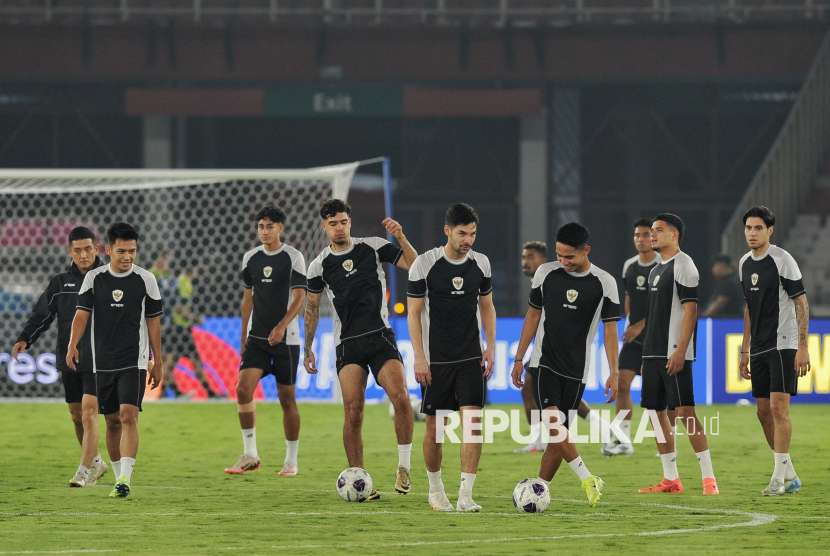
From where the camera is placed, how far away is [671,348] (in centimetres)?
859

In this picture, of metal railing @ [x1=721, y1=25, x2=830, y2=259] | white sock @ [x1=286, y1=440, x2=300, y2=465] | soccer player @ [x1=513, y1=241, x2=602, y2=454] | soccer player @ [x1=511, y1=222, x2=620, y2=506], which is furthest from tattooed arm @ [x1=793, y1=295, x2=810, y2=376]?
metal railing @ [x1=721, y1=25, x2=830, y2=259]

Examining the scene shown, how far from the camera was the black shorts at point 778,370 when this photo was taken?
851 centimetres

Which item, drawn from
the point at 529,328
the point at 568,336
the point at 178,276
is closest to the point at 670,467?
the point at 568,336

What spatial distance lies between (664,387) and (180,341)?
9402mm

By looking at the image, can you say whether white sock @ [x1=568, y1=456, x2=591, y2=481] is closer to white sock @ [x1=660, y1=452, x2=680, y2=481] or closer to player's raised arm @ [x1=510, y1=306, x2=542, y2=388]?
player's raised arm @ [x1=510, y1=306, x2=542, y2=388]

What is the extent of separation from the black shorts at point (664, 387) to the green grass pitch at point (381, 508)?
0.66 m

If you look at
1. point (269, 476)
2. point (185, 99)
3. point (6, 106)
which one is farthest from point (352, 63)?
point (269, 476)

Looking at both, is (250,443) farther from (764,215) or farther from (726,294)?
(726,294)

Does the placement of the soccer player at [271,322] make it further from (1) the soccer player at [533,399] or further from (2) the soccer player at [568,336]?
(2) the soccer player at [568,336]

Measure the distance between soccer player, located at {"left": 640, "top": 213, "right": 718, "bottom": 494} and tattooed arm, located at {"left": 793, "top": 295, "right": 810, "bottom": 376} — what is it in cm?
71

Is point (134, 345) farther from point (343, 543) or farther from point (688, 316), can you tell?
point (688, 316)

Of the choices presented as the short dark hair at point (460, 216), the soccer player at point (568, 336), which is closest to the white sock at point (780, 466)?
the soccer player at point (568, 336)

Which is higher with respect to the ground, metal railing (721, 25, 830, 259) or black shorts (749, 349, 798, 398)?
metal railing (721, 25, 830, 259)

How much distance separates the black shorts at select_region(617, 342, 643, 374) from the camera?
11.2 meters
